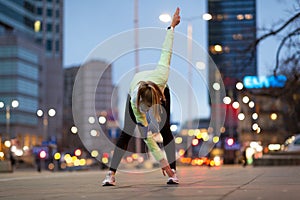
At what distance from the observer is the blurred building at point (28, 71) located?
384 ft

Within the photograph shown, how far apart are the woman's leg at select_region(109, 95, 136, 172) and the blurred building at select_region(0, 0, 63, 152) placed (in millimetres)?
92672

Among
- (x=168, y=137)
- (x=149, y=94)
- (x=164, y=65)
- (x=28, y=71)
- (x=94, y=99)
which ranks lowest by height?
(x=168, y=137)

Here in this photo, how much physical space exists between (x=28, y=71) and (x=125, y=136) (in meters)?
113

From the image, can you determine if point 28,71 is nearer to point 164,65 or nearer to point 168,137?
point 168,137

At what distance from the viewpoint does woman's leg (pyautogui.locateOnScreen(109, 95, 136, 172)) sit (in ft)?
38.9

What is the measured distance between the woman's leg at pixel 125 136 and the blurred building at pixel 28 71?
92672 mm

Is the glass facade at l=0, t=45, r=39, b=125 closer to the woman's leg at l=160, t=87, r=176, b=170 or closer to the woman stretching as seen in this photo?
the woman stretching

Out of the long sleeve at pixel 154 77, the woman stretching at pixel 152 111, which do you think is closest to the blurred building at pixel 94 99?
the woman stretching at pixel 152 111

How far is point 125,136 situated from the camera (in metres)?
12.0

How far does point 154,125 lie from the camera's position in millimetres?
12078

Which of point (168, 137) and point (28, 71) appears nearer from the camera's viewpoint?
point (168, 137)

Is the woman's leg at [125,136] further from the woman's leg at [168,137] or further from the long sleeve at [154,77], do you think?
the woman's leg at [168,137]

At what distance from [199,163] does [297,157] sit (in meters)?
26.5

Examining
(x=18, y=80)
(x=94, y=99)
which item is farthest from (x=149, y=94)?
(x=18, y=80)
